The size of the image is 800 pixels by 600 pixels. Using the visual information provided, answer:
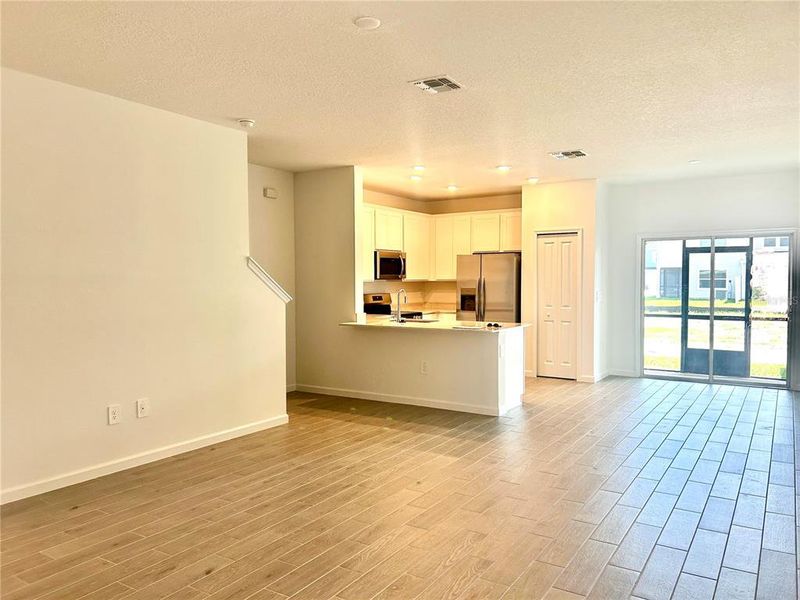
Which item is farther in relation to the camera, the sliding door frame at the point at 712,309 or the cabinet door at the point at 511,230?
the cabinet door at the point at 511,230

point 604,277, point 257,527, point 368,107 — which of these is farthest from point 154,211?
point 604,277

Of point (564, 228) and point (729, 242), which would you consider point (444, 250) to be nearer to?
point (564, 228)

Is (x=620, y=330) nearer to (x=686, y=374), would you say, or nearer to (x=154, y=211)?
(x=686, y=374)

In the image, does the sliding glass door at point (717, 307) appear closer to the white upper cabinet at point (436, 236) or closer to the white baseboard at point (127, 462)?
the white upper cabinet at point (436, 236)

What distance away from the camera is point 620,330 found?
8078 mm

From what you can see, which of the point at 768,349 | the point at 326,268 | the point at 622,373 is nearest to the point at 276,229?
the point at 326,268

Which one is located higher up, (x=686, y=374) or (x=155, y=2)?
(x=155, y=2)

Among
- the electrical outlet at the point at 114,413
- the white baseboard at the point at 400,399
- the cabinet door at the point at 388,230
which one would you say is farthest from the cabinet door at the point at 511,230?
the electrical outlet at the point at 114,413

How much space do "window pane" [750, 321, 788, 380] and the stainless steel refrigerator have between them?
2.98 m

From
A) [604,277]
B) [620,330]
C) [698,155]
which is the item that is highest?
[698,155]

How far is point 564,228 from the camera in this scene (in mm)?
7637

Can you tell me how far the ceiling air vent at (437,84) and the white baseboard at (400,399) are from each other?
3.19 metres

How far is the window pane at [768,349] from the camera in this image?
278 inches

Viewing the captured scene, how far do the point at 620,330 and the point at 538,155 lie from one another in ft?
10.9
